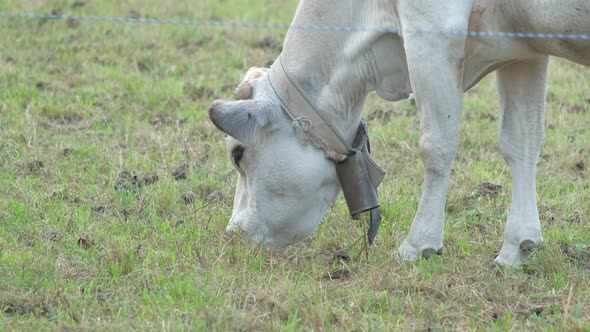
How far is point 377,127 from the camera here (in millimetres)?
8211

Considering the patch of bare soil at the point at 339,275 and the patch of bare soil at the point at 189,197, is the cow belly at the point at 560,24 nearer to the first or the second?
the patch of bare soil at the point at 339,275

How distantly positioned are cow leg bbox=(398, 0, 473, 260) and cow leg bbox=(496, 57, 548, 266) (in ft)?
1.62

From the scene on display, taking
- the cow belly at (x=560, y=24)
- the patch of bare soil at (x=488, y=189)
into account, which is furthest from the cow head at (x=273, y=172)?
the patch of bare soil at (x=488, y=189)

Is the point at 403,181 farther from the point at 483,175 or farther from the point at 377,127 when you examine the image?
Result: the point at 377,127

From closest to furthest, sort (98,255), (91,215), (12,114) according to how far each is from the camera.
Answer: (98,255)
(91,215)
(12,114)

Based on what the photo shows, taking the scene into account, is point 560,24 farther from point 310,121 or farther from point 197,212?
point 197,212

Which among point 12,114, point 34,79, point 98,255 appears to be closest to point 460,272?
point 98,255

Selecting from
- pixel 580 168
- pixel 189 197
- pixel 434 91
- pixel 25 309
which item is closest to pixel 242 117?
pixel 434 91

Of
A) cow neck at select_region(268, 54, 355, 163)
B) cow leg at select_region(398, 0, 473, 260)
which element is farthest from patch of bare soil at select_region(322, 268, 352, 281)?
cow neck at select_region(268, 54, 355, 163)

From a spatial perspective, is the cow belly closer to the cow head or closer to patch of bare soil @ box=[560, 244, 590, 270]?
patch of bare soil @ box=[560, 244, 590, 270]

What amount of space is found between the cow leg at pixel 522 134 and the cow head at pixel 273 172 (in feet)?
3.16

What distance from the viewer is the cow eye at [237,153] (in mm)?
5605

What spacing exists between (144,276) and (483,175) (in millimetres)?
2938

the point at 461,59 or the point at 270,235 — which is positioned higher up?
the point at 461,59
